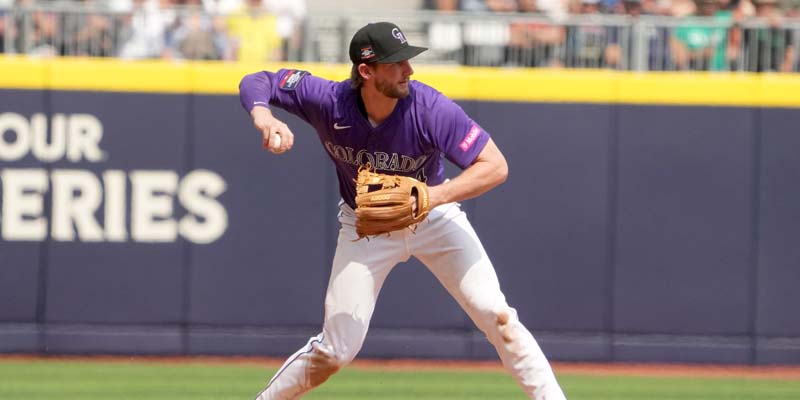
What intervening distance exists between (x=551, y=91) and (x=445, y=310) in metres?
1.75

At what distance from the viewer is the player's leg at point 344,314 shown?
5.57m

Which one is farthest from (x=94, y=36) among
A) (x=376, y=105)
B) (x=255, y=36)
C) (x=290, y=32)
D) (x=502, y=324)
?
(x=502, y=324)

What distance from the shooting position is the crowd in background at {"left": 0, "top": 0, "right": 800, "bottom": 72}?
9.13 meters

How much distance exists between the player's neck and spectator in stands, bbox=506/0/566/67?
3902 mm

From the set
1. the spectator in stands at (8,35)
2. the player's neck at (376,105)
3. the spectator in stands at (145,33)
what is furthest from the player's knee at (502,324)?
the spectator in stands at (8,35)

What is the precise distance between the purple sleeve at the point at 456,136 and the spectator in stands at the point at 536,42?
3952 mm

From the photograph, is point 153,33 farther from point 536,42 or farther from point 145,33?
point 536,42

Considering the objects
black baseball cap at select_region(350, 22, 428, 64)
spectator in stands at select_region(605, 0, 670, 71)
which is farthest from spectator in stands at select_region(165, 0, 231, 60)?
black baseball cap at select_region(350, 22, 428, 64)

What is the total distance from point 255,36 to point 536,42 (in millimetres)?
2110

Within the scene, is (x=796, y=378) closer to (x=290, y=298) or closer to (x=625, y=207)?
(x=625, y=207)

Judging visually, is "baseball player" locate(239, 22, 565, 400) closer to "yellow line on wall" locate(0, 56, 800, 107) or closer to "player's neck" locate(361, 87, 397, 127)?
"player's neck" locate(361, 87, 397, 127)

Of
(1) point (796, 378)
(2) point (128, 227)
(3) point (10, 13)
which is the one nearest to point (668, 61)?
(1) point (796, 378)

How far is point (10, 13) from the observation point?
357 inches

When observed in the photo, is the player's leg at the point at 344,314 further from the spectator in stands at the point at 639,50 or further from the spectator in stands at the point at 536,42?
the spectator in stands at the point at 639,50
